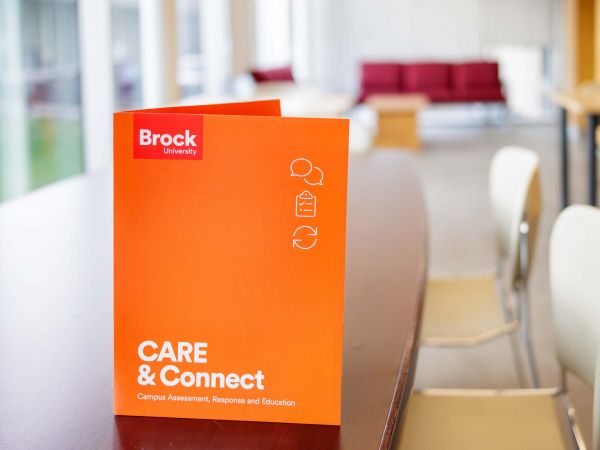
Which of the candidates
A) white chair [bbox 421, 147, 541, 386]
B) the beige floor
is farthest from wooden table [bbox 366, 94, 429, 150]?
Result: white chair [bbox 421, 147, 541, 386]

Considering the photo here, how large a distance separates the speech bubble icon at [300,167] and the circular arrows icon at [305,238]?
59 mm

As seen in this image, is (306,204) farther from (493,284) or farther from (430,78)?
(430,78)

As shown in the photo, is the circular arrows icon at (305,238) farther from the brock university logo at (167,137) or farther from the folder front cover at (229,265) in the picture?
the brock university logo at (167,137)

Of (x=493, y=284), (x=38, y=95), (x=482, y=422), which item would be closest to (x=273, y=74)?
(x=38, y=95)

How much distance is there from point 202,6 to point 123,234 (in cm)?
947

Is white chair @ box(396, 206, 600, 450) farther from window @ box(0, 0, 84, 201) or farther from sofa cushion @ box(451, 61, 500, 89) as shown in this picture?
sofa cushion @ box(451, 61, 500, 89)

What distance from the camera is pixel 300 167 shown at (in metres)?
0.98

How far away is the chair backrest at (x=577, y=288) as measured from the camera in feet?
5.64

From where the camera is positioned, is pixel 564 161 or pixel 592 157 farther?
pixel 564 161

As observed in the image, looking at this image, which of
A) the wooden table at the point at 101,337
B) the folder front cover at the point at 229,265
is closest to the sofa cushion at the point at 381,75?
the wooden table at the point at 101,337

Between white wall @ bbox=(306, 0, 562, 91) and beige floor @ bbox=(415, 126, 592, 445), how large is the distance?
2083 mm

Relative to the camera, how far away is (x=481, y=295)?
2.85 m

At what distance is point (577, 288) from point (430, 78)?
1230 cm

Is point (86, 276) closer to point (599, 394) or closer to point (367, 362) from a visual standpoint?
point (367, 362)
